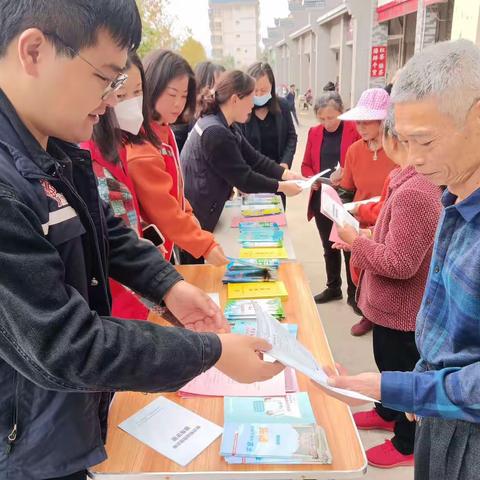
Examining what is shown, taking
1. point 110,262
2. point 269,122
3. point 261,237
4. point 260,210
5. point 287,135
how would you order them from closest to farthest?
point 110,262 < point 261,237 < point 260,210 < point 269,122 < point 287,135

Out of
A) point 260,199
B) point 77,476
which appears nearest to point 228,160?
point 260,199

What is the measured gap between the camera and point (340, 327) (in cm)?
321

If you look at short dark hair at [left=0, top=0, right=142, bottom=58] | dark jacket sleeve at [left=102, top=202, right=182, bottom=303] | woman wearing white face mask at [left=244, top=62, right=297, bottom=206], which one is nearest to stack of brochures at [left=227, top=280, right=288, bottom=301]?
dark jacket sleeve at [left=102, top=202, right=182, bottom=303]

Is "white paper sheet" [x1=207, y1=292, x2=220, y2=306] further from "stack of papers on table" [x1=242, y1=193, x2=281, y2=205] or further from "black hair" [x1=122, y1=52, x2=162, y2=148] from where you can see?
"stack of papers on table" [x1=242, y1=193, x2=281, y2=205]

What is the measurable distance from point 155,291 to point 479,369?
29.5 inches

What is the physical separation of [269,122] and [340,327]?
1872mm

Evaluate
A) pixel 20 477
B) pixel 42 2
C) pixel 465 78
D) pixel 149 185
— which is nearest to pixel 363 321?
pixel 149 185

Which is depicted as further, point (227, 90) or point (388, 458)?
point (227, 90)

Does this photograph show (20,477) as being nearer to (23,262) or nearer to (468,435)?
(23,262)

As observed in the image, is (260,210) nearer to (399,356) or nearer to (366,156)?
(366,156)

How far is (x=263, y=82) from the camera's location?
12.5ft

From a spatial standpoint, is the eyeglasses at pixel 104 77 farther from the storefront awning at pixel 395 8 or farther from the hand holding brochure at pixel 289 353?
the storefront awning at pixel 395 8

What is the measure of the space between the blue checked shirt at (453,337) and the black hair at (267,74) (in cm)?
306

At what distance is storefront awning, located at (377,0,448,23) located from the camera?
7305 mm
